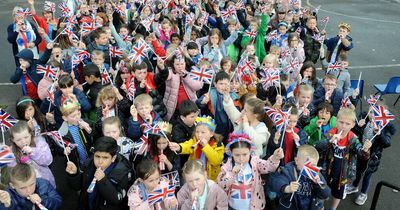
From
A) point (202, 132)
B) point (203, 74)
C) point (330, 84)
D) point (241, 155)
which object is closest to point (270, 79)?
point (330, 84)

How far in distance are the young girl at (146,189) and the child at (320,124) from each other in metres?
2.53

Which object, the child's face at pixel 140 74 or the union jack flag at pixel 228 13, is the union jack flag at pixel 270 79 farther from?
the union jack flag at pixel 228 13

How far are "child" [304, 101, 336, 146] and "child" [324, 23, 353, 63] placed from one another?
401 centimetres

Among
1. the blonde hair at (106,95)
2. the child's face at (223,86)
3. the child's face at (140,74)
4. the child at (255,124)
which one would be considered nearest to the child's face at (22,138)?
the blonde hair at (106,95)

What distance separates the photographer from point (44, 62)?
25.0 ft

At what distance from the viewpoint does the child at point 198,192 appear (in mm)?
3821

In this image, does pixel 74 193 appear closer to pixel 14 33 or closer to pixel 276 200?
pixel 276 200

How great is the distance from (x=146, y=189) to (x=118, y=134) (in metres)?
1.09

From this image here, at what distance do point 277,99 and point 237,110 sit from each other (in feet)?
3.40

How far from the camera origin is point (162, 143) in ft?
15.0

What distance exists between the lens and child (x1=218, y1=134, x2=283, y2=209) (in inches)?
163

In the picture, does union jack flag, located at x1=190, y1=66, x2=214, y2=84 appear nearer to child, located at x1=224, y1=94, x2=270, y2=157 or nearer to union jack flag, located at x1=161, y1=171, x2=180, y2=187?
child, located at x1=224, y1=94, x2=270, y2=157

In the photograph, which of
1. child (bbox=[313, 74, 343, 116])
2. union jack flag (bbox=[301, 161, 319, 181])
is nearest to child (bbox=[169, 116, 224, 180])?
union jack flag (bbox=[301, 161, 319, 181])

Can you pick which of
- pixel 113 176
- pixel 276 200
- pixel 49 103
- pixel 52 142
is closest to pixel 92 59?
pixel 49 103
